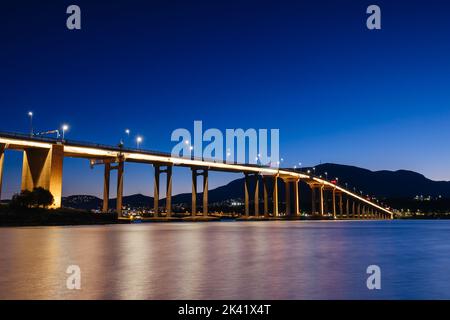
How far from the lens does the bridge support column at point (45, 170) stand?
70.4 metres

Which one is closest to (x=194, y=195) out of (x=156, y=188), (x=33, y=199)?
(x=156, y=188)

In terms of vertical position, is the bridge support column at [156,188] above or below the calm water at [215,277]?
above

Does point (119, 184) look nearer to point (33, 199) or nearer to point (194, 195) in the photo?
point (33, 199)

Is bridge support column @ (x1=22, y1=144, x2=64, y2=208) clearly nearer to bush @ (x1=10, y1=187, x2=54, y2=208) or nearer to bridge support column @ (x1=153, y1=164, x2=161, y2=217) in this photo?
bush @ (x1=10, y1=187, x2=54, y2=208)

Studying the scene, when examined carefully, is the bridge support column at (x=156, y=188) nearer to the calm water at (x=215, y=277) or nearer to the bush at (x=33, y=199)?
the bush at (x=33, y=199)

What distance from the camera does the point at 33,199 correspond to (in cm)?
6388

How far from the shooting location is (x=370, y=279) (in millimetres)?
11680

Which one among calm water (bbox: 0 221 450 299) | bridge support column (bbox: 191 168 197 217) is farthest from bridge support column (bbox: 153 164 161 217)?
calm water (bbox: 0 221 450 299)

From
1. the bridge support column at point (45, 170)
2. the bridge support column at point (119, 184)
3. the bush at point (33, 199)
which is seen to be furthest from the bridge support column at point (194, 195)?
the bush at point (33, 199)

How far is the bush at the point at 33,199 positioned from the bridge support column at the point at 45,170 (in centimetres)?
305

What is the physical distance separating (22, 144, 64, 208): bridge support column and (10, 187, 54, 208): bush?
3.05m
